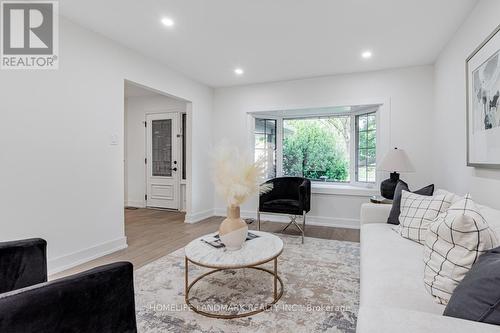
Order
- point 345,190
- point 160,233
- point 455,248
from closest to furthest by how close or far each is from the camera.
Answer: point 455,248
point 160,233
point 345,190

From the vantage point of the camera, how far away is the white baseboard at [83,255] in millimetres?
2535

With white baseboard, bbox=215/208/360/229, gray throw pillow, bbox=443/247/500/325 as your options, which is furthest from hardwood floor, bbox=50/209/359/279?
gray throw pillow, bbox=443/247/500/325

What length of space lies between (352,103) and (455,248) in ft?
11.0

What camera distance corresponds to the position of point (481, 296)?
2.81 feet

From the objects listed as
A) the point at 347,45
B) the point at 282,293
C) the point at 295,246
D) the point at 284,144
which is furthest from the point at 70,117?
the point at 284,144

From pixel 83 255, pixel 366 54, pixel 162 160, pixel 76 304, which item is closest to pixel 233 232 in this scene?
pixel 76 304

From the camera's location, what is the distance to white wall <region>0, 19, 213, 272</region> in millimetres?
2273

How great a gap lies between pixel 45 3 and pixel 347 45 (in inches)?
123

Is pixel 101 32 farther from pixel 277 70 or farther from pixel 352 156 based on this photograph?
pixel 352 156

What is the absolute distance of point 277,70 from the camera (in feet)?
13.5

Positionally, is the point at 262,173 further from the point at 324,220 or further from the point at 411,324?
the point at 324,220

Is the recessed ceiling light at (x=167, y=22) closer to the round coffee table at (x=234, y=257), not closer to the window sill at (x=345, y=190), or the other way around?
the round coffee table at (x=234, y=257)

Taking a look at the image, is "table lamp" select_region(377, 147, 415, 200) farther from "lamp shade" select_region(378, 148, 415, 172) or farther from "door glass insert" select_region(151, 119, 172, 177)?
"door glass insert" select_region(151, 119, 172, 177)

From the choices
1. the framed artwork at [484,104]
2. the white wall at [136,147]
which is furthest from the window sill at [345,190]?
the white wall at [136,147]
